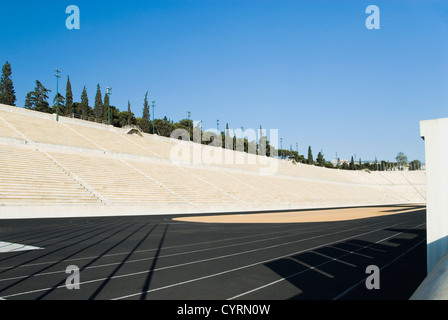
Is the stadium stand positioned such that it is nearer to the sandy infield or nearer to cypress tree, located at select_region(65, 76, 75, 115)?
the sandy infield

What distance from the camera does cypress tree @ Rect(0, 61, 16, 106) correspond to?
5696 cm

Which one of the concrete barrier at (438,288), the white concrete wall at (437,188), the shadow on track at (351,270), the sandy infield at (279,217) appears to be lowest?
the sandy infield at (279,217)

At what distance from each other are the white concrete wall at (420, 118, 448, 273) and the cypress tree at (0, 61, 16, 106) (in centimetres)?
6740

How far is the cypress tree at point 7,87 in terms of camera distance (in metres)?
57.0

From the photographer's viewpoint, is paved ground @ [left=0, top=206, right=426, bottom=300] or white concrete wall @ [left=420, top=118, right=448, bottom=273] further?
paved ground @ [left=0, top=206, right=426, bottom=300]

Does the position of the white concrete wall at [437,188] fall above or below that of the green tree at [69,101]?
below

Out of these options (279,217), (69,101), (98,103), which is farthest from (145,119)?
(279,217)

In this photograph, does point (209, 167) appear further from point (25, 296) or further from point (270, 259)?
point (25, 296)

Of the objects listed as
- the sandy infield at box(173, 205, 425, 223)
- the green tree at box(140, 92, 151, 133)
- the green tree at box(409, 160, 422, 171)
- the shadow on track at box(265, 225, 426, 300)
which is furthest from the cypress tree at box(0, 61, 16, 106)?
the green tree at box(409, 160, 422, 171)

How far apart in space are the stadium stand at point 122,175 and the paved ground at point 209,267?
423 inches

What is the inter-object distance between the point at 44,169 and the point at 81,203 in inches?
206

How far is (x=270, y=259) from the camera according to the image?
25.5 ft

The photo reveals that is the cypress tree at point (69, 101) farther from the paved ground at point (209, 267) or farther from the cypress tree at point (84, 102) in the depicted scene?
the paved ground at point (209, 267)

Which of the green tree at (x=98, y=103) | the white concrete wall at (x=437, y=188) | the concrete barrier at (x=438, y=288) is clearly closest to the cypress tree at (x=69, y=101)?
the green tree at (x=98, y=103)
